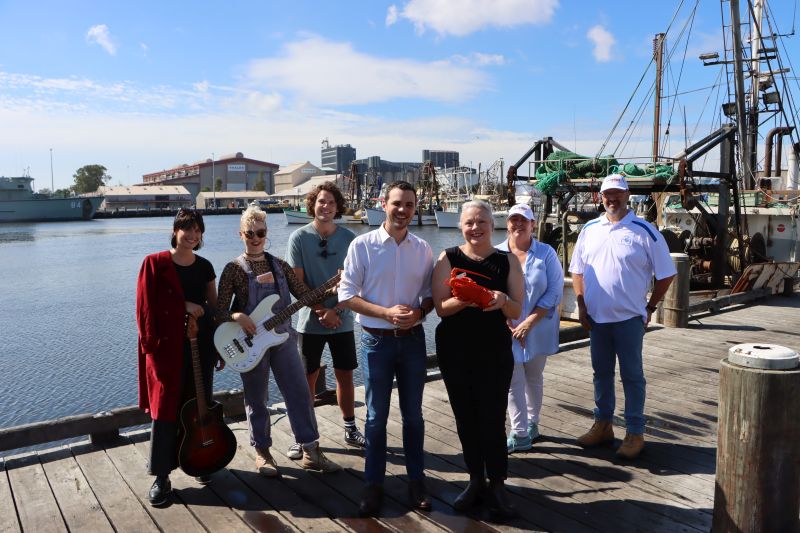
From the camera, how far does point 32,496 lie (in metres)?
4.03

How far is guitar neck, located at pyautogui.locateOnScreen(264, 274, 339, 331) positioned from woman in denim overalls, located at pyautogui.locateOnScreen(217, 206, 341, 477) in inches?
2.6

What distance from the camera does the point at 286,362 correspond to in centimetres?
A: 436

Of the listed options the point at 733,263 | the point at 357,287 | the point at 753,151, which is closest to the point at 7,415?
the point at 357,287

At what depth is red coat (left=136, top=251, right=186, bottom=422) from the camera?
3.92 metres

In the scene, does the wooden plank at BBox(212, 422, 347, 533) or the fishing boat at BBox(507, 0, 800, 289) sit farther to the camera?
the fishing boat at BBox(507, 0, 800, 289)

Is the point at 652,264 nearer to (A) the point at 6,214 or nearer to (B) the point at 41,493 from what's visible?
(B) the point at 41,493

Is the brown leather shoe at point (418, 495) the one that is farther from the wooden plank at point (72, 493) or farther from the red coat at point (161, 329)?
the wooden plank at point (72, 493)

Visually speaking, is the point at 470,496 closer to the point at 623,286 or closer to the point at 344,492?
the point at 344,492

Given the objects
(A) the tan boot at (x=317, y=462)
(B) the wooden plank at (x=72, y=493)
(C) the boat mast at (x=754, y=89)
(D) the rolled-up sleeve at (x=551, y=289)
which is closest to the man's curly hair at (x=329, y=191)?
(D) the rolled-up sleeve at (x=551, y=289)

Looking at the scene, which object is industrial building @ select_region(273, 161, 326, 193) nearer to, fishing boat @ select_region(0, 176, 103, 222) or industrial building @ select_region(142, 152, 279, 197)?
industrial building @ select_region(142, 152, 279, 197)

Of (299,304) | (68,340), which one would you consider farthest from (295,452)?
(68,340)

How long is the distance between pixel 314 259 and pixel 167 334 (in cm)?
125

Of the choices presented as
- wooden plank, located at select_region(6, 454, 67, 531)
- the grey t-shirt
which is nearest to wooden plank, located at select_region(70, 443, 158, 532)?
wooden plank, located at select_region(6, 454, 67, 531)

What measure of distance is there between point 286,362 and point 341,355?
1.96 ft
